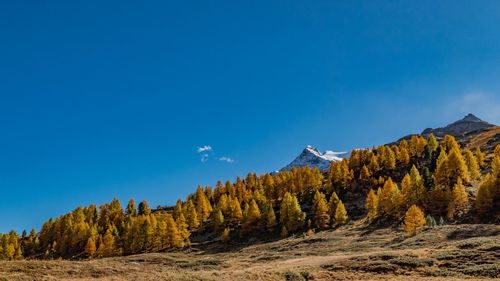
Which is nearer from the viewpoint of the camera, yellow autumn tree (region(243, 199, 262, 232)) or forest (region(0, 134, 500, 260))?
forest (region(0, 134, 500, 260))

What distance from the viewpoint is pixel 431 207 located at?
93625mm

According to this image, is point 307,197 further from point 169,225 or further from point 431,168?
point 169,225

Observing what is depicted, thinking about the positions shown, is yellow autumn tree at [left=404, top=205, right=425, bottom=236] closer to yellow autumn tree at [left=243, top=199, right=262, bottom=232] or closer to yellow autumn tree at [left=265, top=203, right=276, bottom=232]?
yellow autumn tree at [left=265, top=203, right=276, bottom=232]

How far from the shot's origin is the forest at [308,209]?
92.0 m

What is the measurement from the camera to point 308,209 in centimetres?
12769

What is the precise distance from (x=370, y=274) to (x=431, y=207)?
194 ft

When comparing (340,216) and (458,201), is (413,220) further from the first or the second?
(340,216)

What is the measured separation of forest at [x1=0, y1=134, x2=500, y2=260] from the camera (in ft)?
302

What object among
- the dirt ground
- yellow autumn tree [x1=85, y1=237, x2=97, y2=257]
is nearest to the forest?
yellow autumn tree [x1=85, y1=237, x2=97, y2=257]

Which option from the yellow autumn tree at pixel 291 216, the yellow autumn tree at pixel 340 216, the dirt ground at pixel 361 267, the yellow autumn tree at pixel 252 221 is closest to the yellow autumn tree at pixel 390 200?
the yellow autumn tree at pixel 340 216

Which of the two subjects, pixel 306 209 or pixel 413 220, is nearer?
pixel 413 220

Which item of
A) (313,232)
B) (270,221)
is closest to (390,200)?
(313,232)

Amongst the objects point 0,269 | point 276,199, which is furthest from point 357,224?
point 0,269

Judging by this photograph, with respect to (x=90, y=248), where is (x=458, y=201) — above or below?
below
